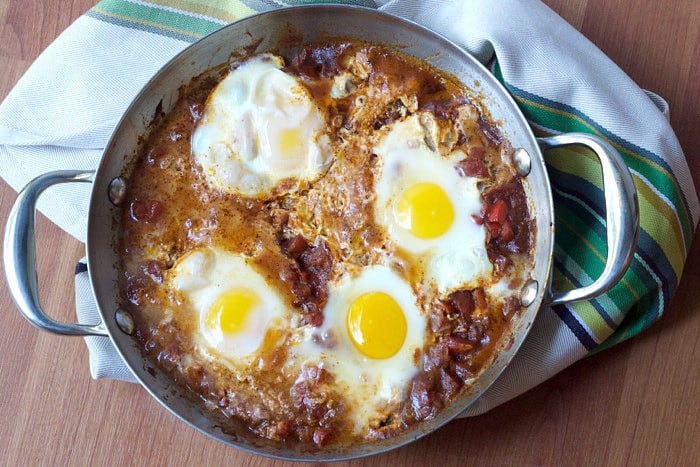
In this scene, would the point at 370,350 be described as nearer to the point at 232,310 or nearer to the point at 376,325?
the point at 376,325

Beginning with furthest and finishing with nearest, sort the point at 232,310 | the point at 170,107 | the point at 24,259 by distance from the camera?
the point at 170,107
the point at 232,310
the point at 24,259

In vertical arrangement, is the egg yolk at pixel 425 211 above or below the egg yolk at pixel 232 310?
above

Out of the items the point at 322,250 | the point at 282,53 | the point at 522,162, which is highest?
the point at 282,53

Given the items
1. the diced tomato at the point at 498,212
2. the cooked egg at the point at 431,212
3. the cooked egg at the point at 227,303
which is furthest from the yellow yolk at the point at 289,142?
the diced tomato at the point at 498,212

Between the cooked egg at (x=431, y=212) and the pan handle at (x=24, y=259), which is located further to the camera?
the cooked egg at (x=431, y=212)

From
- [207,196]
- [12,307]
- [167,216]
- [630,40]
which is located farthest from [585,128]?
[12,307]

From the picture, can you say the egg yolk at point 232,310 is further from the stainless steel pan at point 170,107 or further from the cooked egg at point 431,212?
the cooked egg at point 431,212

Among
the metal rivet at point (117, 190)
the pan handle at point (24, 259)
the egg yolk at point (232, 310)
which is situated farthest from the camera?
the metal rivet at point (117, 190)

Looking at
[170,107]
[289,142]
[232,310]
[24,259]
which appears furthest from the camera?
[170,107]

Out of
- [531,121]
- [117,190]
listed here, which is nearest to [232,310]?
[117,190]
